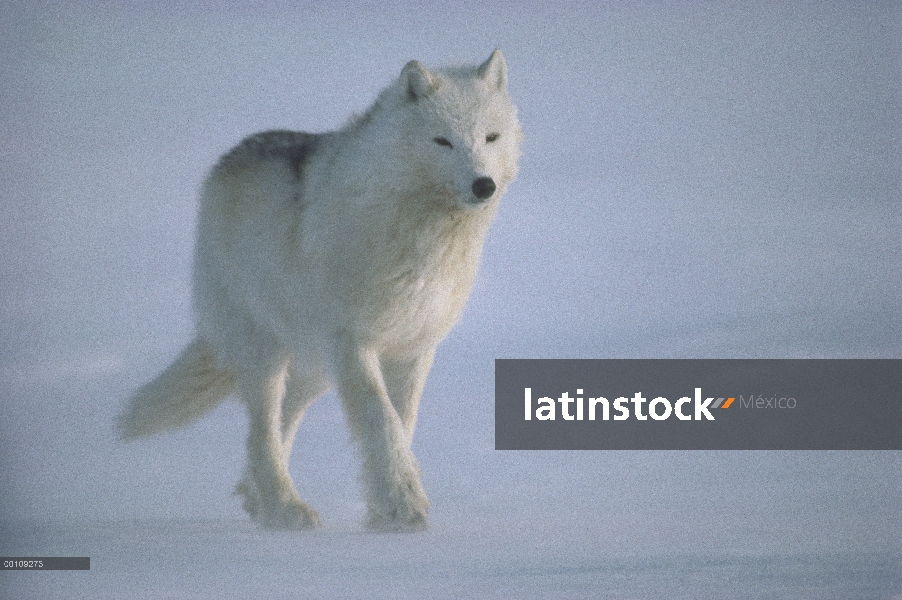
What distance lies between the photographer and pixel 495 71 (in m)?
5.18

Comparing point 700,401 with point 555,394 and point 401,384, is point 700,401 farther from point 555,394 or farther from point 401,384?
point 401,384

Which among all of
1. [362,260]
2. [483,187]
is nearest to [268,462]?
[362,260]

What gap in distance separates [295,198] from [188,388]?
1.33 metres

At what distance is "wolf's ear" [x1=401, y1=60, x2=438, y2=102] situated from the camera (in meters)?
5.00

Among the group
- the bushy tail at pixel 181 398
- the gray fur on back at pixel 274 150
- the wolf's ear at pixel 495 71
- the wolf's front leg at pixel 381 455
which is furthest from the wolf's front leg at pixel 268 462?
the wolf's ear at pixel 495 71

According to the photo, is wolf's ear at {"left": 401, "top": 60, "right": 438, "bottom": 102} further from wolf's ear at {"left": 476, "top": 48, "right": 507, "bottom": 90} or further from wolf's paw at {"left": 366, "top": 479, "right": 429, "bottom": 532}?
wolf's paw at {"left": 366, "top": 479, "right": 429, "bottom": 532}

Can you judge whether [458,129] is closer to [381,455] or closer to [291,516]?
[381,455]

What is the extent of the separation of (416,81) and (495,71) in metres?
0.40

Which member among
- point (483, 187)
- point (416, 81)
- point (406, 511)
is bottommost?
point (406, 511)

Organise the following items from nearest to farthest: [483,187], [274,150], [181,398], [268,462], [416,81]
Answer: [483,187]
[416,81]
[268,462]
[274,150]
[181,398]

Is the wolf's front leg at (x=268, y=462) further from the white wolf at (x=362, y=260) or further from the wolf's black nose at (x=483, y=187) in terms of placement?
the wolf's black nose at (x=483, y=187)

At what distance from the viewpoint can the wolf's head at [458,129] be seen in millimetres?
4871

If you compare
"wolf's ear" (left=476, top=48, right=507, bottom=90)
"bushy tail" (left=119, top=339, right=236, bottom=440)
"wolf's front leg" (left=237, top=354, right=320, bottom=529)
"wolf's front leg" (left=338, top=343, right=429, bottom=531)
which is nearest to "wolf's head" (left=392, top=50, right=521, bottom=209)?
"wolf's ear" (left=476, top=48, right=507, bottom=90)

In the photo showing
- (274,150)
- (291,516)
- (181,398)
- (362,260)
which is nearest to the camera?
(362,260)
